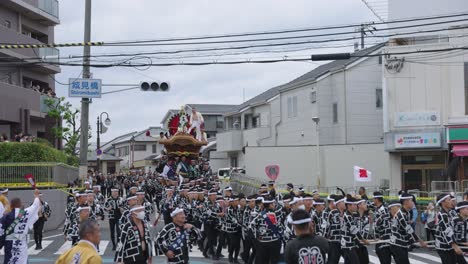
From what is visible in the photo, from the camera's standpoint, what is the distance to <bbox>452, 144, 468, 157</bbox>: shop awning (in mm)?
30094

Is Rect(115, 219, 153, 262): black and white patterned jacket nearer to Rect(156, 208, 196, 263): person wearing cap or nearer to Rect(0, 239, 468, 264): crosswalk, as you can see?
Rect(156, 208, 196, 263): person wearing cap

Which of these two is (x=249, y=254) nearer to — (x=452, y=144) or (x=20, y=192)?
(x=20, y=192)

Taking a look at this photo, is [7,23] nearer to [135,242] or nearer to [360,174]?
[360,174]

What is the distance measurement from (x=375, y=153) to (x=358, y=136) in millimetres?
3577

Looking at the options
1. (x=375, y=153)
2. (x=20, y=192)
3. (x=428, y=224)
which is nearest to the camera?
(x=428, y=224)

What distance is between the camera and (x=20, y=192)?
88.0 feet

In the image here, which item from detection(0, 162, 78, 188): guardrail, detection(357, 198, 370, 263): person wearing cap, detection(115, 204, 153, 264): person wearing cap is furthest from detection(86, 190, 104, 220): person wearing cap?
detection(0, 162, 78, 188): guardrail

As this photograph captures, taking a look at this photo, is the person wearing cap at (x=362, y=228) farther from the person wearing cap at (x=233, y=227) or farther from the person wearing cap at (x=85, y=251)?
the person wearing cap at (x=85, y=251)

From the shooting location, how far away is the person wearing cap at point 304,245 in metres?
7.63

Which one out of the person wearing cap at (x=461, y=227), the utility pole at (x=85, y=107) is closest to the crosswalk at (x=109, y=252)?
the utility pole at (x=85, y=107)

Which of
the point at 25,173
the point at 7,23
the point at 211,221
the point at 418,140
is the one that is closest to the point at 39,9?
the point at 7,23

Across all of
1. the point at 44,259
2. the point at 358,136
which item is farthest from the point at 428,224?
the point at 358,136

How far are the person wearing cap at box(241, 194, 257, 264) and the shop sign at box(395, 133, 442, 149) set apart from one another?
17.1m

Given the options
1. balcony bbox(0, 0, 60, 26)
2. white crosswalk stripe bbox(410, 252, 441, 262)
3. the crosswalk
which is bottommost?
white crosswalk stripe bbox(410, 252, 441, 262)
